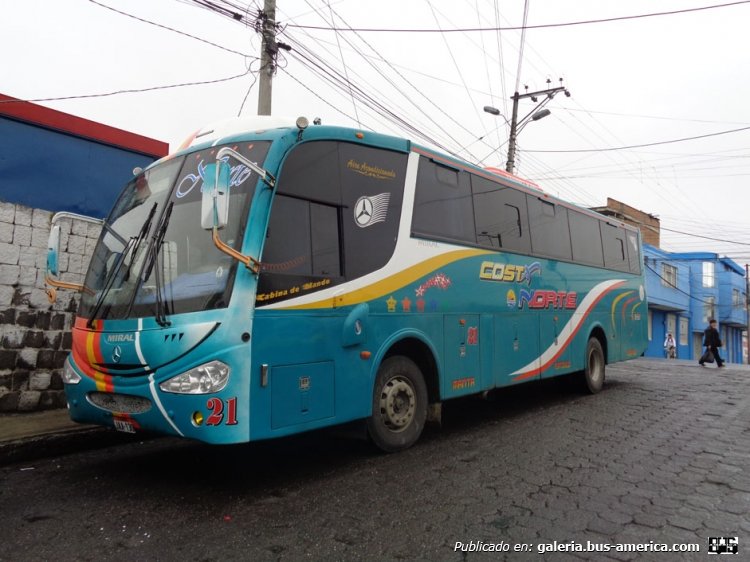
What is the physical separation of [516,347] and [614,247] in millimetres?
4897

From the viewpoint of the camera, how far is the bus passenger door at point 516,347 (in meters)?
7.13

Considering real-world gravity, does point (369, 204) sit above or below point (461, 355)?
above

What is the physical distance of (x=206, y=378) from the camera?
13.1ft

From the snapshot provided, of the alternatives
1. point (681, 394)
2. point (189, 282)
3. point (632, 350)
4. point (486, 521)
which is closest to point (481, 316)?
point (486, 521)

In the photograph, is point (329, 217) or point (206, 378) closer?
point (206, 378)

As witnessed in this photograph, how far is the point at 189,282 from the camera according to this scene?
4297 millimetres

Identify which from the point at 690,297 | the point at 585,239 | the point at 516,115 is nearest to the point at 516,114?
the point at 516,115

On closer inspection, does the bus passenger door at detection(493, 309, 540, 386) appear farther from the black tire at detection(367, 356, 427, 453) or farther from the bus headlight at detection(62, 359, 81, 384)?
the bus headlight at detection(62, 359, 81, 384)

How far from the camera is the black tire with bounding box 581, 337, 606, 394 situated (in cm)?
980

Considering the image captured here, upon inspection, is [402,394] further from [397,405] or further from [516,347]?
[516,347]

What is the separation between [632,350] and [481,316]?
654 centimetres

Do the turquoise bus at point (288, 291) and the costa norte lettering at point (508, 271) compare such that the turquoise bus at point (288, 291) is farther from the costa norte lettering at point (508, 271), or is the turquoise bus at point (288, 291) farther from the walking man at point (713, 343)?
the walking man at point (713, 343)

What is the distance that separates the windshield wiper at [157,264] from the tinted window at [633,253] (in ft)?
33.5

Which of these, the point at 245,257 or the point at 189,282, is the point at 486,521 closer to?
the point at 245,257
